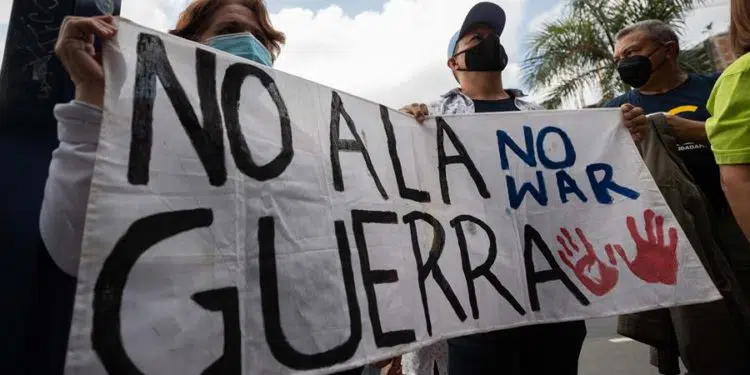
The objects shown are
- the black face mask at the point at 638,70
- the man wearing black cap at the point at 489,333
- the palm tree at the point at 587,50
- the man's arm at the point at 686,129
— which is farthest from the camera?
the palm tree at the point at 587,50

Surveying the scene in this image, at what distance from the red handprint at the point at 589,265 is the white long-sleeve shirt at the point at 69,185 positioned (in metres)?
1.56

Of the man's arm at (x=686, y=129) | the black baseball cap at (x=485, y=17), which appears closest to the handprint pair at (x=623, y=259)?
the man's arm at (x=686, y=129)

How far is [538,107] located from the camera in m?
2.40

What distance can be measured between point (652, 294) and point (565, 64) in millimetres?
7880

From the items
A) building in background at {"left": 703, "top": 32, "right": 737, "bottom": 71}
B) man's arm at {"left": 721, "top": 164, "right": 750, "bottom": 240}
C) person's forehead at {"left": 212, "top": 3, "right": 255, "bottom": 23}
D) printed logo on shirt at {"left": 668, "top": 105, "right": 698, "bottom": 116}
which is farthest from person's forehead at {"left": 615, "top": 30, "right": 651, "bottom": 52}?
building in background at {"left": 703, "top": 32, "right": 737, "bottom": 71}

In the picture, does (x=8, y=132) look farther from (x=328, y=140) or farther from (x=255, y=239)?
(x=328, y=140)

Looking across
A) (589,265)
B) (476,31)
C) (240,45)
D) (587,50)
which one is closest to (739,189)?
(589,265)

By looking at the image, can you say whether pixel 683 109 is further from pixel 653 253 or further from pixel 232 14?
pixel 232 14

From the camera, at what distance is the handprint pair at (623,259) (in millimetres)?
1962

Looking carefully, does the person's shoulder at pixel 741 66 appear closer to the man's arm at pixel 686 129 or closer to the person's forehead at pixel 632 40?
the man's arm at pixel 686 129

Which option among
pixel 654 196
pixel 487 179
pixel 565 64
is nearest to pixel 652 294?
pixel 654 196

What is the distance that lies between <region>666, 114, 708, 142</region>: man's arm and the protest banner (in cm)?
19

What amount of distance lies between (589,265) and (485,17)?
3.79 ft

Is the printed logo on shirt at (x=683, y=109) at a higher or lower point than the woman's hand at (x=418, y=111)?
higher
